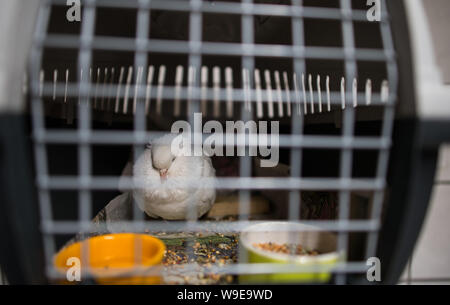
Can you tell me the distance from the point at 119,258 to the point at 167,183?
32 cm

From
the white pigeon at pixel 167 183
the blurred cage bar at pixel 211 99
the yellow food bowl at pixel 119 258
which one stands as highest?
the blurred cage bar at pixel 211 99

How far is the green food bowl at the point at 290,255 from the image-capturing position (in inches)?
21.0

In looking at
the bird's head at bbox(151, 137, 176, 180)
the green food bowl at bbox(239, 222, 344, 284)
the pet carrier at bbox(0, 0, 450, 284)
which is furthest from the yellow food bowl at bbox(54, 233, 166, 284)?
the bird's head at bbox(151, 137, 176, 180)

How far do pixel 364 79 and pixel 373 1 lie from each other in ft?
0.78

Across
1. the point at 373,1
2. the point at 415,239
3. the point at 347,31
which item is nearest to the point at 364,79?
the point at 373,1

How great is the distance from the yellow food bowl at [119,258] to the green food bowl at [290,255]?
0.62ft

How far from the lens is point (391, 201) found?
54cm

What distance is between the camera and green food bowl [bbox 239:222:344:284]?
1.75ft

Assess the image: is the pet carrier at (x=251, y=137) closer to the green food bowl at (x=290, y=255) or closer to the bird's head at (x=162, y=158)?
the green food bowl at (x=290, y=255)

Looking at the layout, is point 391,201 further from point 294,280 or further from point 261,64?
point 261,64

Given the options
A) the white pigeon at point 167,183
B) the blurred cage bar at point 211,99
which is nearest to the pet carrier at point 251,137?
the blurred cage bar at point 211,99

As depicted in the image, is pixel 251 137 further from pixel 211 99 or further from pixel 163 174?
pixel 163 174

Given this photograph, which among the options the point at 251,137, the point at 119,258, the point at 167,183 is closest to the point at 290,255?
the point at 251,137

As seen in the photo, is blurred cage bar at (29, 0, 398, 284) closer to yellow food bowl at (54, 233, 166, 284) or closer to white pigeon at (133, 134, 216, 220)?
yellow food bowl at (54, 233, 166, 284)
